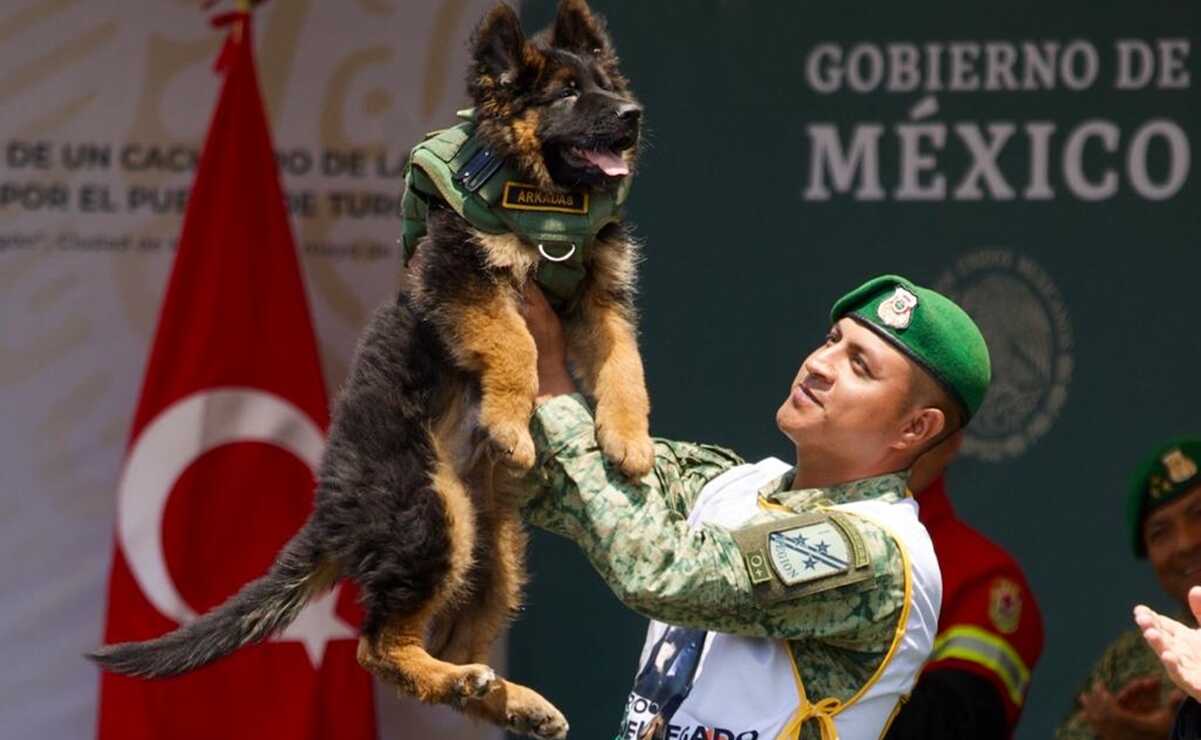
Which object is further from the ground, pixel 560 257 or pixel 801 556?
pixel 560 257

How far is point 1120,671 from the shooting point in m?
4.66

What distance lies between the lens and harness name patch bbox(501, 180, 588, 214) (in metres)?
3.16

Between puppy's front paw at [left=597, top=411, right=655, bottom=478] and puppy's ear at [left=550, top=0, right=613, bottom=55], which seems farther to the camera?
puppy's ear at [left=550, top=0, right=613, bottom=55]

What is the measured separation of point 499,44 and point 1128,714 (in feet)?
7.55

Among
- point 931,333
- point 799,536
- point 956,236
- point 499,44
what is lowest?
point 799,536

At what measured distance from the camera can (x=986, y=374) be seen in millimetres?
3312

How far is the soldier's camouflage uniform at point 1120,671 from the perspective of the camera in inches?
181

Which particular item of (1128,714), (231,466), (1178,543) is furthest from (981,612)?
(231,466)

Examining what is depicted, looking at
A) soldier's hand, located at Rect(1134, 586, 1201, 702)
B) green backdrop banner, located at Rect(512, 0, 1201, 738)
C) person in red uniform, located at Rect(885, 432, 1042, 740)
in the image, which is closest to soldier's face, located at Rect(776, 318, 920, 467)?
soldier's hand, located at Rect(1134, 586, 1201, 702)

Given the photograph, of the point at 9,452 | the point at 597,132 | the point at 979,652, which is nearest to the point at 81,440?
the point at 9,452

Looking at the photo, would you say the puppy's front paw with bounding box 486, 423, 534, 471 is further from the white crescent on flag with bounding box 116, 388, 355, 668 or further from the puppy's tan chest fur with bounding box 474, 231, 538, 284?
the white crescent on flag with bounding box 116, 388, 355, 668

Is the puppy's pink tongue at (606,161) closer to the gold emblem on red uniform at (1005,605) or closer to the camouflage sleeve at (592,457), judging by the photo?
the camouflage sleeve at (592,457)

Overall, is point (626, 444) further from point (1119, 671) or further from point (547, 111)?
point (1119, 671)

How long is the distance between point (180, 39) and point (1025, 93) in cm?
226
